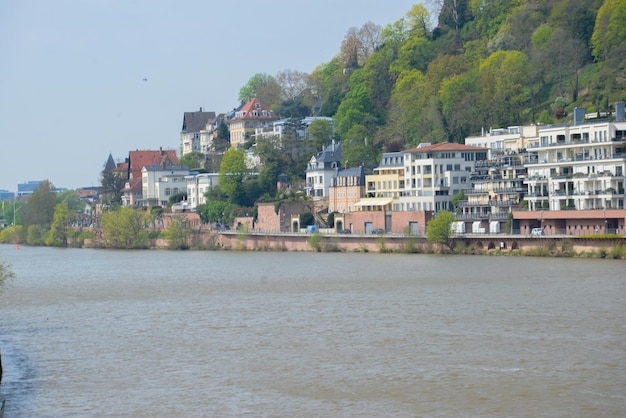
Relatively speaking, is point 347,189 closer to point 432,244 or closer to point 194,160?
point 432,244

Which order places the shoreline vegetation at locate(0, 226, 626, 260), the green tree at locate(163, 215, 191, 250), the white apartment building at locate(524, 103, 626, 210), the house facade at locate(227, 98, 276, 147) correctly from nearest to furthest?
1. the shoreline vegetation at locate(0, 226, 626, 260)
2. the white apartment building at locate(524, 103, 626, 210)
3. the green tree at locate(163, 215, 191, 250)
4. the house facade at locate(227, 98, 276, 147)

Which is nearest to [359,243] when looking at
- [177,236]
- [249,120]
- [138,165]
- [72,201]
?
[177,236]

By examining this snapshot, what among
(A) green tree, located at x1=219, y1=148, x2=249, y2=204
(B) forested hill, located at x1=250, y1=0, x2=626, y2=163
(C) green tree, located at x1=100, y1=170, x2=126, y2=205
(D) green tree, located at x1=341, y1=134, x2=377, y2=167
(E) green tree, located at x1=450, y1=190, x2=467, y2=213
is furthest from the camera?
(C) green tree, located at x1=100, y1=170, x2=126, y2=205

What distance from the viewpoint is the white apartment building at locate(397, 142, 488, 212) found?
77062 mm

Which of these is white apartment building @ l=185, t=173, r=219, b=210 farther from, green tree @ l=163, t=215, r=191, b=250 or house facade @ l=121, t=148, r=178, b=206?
house facade @ l=121, t=148, r=178, b=206

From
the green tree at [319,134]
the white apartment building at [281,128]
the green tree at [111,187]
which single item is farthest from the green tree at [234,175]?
the green tree at [111,187]

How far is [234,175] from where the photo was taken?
100625mm

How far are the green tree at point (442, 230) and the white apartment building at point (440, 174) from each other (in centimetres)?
1024

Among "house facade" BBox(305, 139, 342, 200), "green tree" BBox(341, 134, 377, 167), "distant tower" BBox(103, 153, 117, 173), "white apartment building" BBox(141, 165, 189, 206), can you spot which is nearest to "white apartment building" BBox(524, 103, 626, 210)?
"green tree" BBox(341, 134, 377, 167)

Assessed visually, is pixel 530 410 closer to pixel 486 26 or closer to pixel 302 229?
pixel 302 229

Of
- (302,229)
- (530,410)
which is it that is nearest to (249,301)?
(530,410)

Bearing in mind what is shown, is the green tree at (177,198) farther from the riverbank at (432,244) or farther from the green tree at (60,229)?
the riverbank at (432,244)

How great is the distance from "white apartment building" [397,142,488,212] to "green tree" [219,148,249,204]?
22.9 metres

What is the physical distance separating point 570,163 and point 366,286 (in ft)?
75.6
